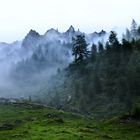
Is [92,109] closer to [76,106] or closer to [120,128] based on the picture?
[76,106]

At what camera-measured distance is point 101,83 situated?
132m

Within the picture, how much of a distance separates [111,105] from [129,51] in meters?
31.9

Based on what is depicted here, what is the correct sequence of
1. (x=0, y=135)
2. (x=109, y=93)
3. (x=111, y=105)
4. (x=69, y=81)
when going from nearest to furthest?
1. (x=0, y=135)
2. (x=111, y=105)
3. (x=109, y=93)
4. (x=69, y=81)

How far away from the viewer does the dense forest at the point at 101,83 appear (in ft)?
371

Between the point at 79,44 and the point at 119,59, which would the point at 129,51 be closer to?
the point at 119,59

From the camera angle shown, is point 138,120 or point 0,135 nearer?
point 0,135

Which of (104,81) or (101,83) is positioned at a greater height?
(104,81)

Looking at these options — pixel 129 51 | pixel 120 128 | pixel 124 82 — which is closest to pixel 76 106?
pixel 124 82

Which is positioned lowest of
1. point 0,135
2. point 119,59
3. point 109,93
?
point 0,135

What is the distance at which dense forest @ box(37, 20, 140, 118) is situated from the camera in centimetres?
11306

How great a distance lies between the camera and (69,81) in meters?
161

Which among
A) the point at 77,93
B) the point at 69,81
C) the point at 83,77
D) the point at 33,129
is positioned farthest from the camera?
the point at 69,81

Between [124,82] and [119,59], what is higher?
[119,59]

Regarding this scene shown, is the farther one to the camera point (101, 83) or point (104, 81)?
point (104, 81)
